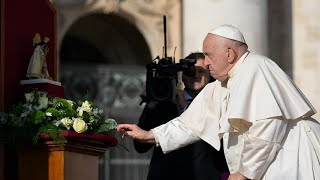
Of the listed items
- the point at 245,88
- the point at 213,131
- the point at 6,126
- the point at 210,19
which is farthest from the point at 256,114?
the point at 210,19

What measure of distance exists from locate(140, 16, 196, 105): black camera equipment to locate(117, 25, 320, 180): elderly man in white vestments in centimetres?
163

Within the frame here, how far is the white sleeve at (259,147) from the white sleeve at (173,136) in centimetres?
109

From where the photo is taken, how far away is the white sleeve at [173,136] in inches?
318

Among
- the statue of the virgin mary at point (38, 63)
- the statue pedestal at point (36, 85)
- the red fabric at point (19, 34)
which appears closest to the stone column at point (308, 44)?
the red fabric at point (19, 34)

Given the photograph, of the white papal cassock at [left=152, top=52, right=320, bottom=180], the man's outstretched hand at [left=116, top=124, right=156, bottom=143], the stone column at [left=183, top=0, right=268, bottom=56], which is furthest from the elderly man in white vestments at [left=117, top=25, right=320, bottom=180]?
the stone column at [left=183, top=0, right=268, bottom=56]

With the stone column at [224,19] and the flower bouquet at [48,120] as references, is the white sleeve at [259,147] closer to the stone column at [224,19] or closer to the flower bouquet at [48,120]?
the flower bouquet at [48,120]

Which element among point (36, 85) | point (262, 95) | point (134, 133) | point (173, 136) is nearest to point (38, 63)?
point (36, 85)

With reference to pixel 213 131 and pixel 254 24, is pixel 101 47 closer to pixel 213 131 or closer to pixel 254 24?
pixel 254 24

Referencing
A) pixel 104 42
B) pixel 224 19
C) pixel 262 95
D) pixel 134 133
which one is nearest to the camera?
pixel 262 95

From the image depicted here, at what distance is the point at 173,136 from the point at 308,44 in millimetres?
7371

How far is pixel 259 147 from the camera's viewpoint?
699cm

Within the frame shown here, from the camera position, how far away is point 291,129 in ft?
23.8

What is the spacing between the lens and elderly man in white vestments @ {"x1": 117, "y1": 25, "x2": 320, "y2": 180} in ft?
23.1

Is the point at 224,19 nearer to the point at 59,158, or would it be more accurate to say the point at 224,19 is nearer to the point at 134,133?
the point at 134,133
